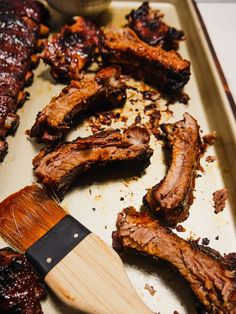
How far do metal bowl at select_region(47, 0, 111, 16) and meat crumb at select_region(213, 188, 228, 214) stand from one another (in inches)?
68.3

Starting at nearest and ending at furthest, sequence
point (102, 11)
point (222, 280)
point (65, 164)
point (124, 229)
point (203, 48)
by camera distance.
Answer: point (222, 280) < point (124, 229) < point (65, 164) < point (203, 48) < point (102, 11)

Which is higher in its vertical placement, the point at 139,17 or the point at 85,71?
the point at 139,17

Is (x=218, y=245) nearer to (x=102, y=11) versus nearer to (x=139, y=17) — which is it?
(x=139, y=17)

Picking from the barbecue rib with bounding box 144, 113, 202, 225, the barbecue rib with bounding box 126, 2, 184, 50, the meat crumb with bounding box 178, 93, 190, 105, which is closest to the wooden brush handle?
the barbecue rib with bounding box 144, 113, 202, 225

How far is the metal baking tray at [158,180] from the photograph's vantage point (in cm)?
202

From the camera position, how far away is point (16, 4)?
3.01 metres

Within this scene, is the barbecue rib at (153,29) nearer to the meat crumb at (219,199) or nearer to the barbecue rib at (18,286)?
the meat crumb at (219,199)

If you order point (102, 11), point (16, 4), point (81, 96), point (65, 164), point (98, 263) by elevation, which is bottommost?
point (98, 263)

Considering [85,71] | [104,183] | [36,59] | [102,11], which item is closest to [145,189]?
[104,183]

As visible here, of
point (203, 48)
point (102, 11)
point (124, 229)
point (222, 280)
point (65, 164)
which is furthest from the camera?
point (102, 11)

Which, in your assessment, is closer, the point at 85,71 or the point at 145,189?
the point at 145,189

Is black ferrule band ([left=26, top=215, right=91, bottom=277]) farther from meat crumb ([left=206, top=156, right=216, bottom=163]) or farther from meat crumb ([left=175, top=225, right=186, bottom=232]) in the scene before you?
meat crumb ([left=206, top=156, right=216, bottom=163])

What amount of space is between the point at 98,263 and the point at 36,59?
1715mm

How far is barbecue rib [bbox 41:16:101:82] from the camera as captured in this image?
2824 mm
